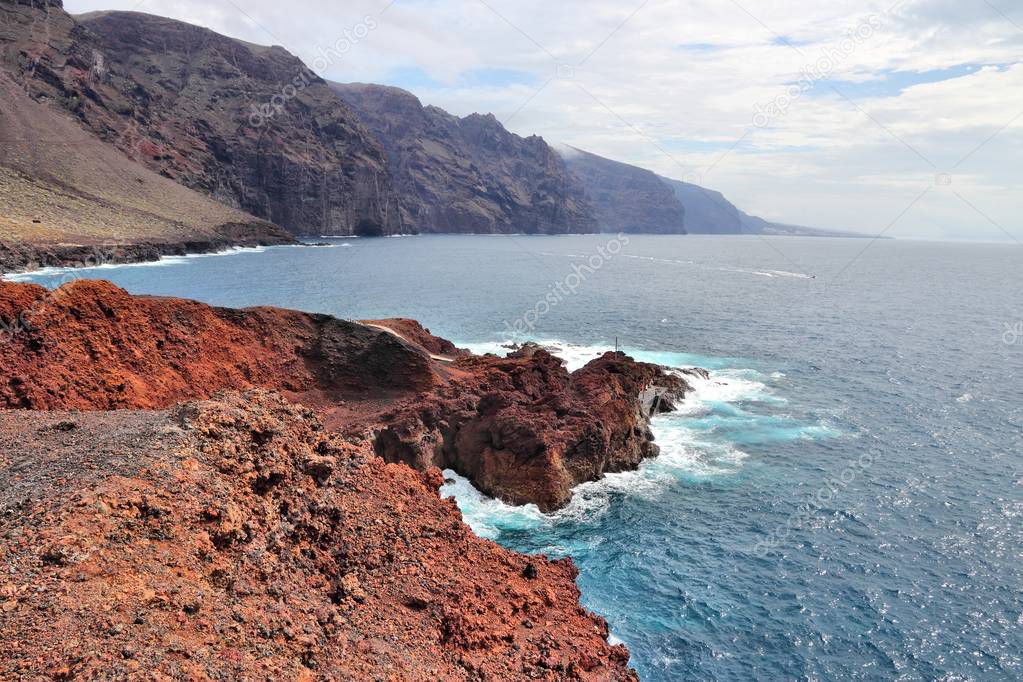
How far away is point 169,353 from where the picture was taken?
104 feet

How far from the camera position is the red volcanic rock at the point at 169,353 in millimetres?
Result: 26281

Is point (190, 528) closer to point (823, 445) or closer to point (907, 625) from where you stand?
point (907, 625)

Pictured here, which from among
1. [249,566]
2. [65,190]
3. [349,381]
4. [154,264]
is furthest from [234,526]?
[65,190]

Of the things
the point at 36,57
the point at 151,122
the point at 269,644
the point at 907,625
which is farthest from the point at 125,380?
the point at 151,122

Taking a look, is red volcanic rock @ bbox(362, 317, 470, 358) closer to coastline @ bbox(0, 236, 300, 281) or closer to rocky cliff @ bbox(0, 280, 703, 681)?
rocky cliff @ bbox(0, 280, 703, 681)

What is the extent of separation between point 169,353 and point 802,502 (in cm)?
3137

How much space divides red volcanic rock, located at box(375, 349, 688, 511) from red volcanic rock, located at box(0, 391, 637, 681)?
9748 millimetres

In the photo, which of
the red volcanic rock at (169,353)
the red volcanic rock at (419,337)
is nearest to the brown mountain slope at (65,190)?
the red volcanic rock at (419,337)

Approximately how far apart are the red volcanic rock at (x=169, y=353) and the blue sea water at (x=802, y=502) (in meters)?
9.31

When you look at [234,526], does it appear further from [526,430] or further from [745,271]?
[745,271]

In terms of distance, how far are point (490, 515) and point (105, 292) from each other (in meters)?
20.8

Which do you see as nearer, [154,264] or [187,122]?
[154,264]

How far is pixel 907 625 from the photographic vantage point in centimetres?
2236

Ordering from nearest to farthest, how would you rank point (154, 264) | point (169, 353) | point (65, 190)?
point (169, 353), point (154, 264), point (65, 190)
